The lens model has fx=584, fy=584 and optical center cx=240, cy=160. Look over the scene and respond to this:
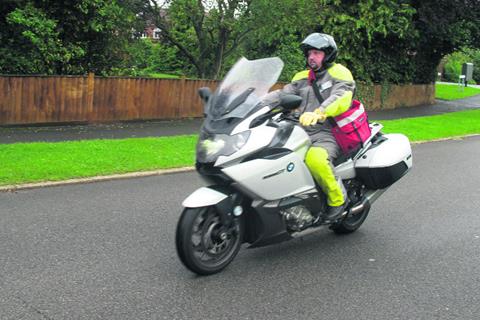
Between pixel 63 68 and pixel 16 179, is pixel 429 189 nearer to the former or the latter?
pixel 16 179

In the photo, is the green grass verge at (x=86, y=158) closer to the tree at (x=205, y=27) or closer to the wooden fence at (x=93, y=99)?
the wooden fence at (x=93, y=99)

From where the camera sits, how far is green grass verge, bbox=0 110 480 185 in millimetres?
8202

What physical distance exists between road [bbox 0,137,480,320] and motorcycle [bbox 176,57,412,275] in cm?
31

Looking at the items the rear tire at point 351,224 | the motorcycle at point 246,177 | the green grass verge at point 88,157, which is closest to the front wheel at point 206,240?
the motorcycle at point 246,177

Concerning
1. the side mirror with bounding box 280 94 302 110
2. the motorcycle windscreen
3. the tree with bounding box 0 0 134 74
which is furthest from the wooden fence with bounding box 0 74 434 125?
the side mirror with bounding box 280 94 302 110

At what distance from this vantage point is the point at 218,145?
4.32 metres

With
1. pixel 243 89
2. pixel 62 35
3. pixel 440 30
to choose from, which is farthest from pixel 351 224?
pixel 440 30

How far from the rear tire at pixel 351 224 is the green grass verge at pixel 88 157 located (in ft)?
13.0

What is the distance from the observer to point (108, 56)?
54.4 ft

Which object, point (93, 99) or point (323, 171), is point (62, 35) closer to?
point (93, 99)

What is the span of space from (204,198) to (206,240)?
362 mm

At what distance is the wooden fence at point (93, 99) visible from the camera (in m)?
13.4

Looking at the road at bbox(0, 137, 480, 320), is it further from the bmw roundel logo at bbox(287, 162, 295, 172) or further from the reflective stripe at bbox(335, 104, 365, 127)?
the reflective stripe at bbox(335, 104, 365, 127)

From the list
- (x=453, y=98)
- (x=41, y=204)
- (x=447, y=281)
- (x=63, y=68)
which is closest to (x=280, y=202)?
(x=447, y=281)
